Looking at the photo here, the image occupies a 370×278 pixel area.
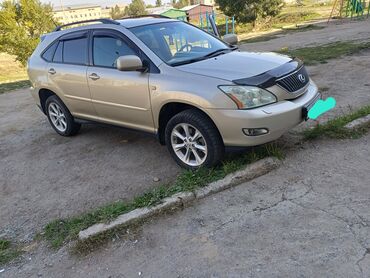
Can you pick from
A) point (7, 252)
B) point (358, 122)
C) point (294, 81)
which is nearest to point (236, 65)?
point (294, 81)

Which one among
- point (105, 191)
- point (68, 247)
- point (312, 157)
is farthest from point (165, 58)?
point (68, 247)

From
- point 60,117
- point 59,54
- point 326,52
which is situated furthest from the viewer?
point 326,52

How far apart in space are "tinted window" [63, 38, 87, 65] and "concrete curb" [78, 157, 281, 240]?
2.57 meters

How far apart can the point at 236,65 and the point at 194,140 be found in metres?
0.95

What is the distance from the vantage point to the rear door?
17.0 ft

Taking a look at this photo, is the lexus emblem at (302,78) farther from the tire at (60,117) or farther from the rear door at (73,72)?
the tire at (60,117)

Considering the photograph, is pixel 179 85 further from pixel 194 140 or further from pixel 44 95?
pixel 44 95

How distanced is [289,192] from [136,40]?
98.3 inches

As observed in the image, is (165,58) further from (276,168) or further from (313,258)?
(313,258)

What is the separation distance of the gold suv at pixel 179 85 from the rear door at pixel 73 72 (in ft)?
0.05

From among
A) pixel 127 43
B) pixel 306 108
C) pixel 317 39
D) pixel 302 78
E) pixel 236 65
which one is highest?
pixel 127 43

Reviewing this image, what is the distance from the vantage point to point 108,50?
483cm

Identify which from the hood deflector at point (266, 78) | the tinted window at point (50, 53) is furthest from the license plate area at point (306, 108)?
the tinted window at point (50, 53)

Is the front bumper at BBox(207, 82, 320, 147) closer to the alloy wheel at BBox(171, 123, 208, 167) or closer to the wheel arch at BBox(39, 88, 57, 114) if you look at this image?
the alloy wheel at BBox(171, 123, 208, 167)
